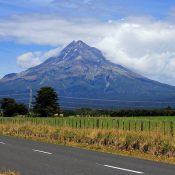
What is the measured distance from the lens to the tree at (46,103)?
127750 millimetres

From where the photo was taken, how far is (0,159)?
56.7ft

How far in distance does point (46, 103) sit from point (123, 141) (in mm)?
106847

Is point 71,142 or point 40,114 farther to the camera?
point 40,114

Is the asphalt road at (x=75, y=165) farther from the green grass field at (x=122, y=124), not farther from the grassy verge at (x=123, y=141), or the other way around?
the green grass field at (x=122, y=124)

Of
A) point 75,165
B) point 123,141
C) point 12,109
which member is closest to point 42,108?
point 12,109

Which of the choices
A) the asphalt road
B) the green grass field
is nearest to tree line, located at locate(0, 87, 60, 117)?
the green grass field

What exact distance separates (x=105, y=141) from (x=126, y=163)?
8994 millimetres

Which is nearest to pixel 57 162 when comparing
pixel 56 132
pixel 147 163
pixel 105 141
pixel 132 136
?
pixel 147 163

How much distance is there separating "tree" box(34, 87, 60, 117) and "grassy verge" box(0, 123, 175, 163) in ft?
314

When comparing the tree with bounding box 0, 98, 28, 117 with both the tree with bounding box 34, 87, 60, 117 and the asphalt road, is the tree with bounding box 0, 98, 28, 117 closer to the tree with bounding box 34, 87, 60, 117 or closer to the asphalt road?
the tree with bounding box 34, 87, 60, 117

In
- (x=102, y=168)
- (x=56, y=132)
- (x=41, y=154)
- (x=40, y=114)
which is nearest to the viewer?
(x=102, y=168)

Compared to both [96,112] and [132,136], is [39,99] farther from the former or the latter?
[132,136]

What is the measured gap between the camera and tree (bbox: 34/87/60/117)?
419 feet

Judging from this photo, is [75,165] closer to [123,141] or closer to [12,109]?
[123,141]
